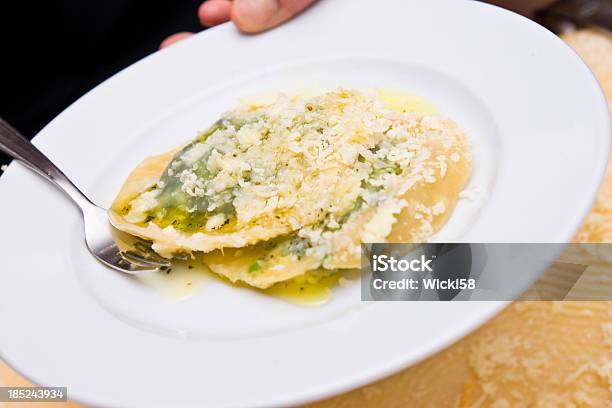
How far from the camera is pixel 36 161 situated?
6.13 ft

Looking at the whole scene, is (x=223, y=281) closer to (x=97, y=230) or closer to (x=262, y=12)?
(x=97, y=230)

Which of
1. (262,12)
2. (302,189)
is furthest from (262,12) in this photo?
(302,189)

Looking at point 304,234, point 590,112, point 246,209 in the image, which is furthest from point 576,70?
point 246,209

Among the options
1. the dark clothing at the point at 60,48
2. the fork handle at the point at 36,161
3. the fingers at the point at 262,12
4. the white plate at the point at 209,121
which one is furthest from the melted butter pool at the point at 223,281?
the dark clothing at the point at 60,48

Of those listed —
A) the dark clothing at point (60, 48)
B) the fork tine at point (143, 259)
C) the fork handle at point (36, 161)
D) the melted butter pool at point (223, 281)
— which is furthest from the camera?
the dark clothing at point (60, 48)

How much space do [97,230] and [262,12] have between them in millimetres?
992

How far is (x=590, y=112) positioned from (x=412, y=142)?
0.46 meters

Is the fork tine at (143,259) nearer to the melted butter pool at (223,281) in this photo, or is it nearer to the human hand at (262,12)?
the melted butter pool at (223,281)

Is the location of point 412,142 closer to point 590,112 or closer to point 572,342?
point 590,112

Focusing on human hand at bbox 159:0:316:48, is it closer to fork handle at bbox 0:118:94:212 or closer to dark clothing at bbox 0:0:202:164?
fork handle at bbox 0:118:94:212

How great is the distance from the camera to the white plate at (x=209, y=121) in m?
1.23

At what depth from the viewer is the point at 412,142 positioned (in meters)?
1.67

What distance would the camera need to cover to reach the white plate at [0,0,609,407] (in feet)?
4.02

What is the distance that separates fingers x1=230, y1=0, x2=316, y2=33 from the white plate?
40 millimetres
